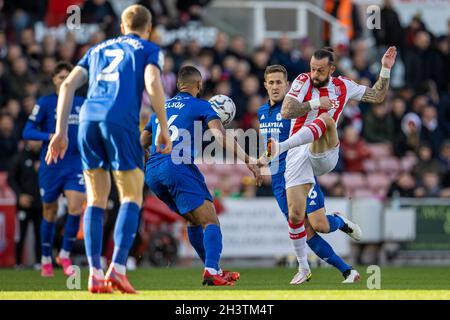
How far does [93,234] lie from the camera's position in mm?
9742

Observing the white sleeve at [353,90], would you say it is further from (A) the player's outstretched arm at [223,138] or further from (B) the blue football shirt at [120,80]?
(B) the blue football shirt at [120,80]

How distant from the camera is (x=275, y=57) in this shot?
76.3ft

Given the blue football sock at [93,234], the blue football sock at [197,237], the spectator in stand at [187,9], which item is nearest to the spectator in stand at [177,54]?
the spectator in stand at [187,9]

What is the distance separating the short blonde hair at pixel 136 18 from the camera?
386 inches

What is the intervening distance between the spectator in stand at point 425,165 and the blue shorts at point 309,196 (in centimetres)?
936

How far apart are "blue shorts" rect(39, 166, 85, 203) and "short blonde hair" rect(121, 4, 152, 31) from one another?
5249mm

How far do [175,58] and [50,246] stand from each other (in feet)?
26.6

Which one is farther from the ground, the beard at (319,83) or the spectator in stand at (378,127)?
the beard at (319,83)

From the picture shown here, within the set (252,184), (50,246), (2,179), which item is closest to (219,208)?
(252,184)

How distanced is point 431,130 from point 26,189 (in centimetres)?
907

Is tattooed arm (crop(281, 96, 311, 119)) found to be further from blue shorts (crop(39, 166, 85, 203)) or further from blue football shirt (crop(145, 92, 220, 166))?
blue shorts (crop(39, 166, 85, 203))

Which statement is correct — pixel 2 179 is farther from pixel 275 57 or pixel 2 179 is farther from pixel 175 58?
pixel 275 57

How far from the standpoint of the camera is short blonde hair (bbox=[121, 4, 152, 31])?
386 inches

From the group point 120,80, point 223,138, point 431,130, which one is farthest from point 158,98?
point 431,130
